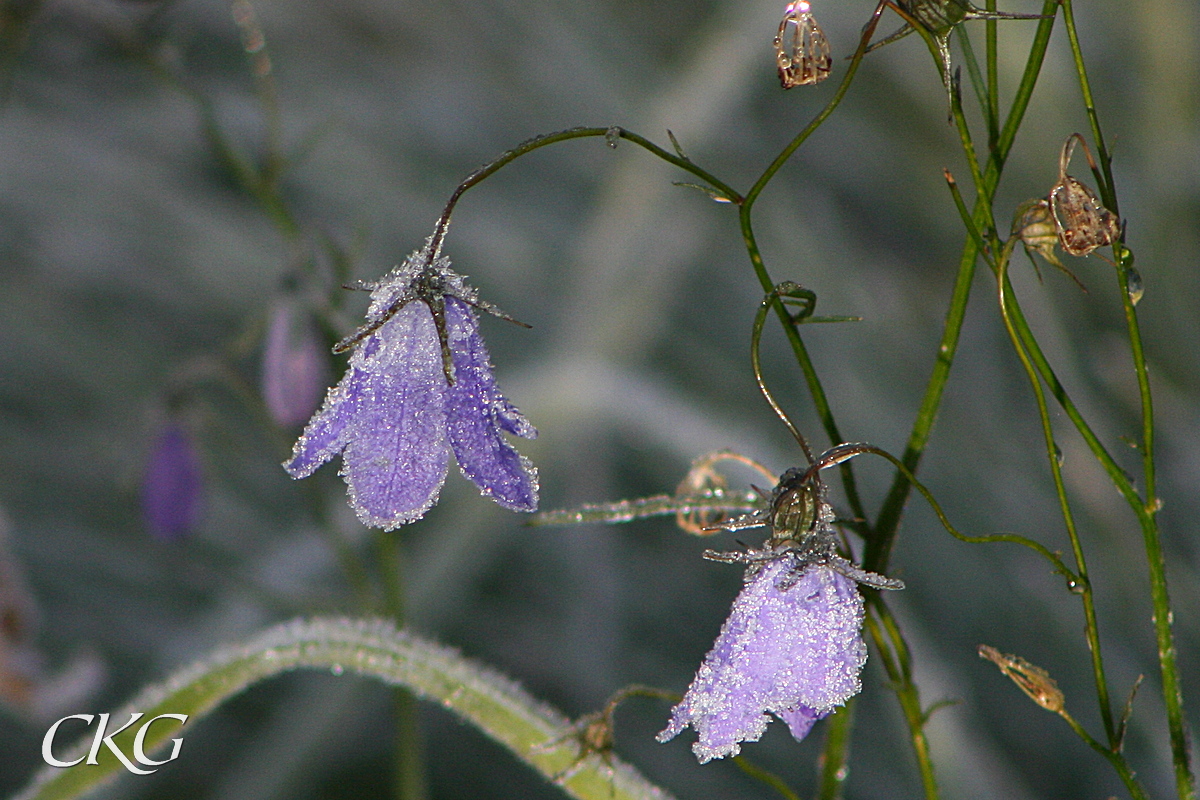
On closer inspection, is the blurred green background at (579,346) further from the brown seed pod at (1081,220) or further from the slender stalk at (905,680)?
the brown seed pod at (1081,220)

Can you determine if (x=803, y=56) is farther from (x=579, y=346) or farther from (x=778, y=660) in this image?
(x=579, y=346)

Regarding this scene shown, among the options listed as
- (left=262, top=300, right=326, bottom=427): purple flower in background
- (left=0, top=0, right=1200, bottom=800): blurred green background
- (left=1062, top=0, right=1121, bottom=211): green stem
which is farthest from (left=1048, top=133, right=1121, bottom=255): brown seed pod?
(left=0, top=0, right=1200, bottom=800): blurred green background

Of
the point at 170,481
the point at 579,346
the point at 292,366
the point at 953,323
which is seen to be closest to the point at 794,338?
the point at 953,323

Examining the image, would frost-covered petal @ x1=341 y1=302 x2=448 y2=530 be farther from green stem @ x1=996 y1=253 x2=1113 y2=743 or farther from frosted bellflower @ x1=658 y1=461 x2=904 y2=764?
green stem @ x1=996 y1=253 x2=1113 y2=743

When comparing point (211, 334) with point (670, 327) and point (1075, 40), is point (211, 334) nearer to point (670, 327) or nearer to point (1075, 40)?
point (670, 327)

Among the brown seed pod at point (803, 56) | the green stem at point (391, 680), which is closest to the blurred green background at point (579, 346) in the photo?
the green stem at point (391, 680)

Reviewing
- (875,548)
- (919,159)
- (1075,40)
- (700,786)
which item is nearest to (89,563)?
(700,786)
